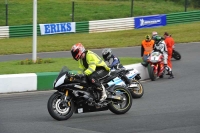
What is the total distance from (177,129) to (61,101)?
247 centimetres

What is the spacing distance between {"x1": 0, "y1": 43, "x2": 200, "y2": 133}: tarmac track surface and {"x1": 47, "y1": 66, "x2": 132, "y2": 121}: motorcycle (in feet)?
0.58

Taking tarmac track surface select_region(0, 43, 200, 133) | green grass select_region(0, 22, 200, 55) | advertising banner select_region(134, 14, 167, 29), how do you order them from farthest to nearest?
advertising banner select_region(134, 14, 167, 29), green grass select_region(0, 22, 200, 55), tarmac track surface select_region(0, 43, 200, 133)

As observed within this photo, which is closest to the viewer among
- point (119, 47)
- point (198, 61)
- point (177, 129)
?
point (177, 129)

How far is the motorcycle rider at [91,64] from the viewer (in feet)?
37.8

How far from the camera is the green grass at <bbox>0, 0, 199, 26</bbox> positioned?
1470 inches

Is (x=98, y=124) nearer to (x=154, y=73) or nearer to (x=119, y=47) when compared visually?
(x=154, y=73)

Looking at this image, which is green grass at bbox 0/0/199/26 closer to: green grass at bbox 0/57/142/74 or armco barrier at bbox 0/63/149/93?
green grass at bbox 0/57/142/74

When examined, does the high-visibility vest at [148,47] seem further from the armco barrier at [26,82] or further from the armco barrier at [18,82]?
the armco barrier at [18,82]

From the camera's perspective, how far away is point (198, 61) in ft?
75.3

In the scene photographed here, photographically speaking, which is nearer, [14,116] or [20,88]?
[14,116]

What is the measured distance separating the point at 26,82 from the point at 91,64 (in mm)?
4405

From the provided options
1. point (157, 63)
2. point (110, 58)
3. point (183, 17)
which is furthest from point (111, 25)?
point (110, 58)

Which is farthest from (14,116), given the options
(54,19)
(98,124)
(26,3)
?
(26,3)

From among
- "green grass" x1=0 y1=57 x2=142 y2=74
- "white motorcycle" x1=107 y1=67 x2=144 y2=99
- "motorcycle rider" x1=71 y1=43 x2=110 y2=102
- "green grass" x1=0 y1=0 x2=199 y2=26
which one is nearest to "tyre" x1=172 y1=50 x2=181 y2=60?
"green grass" x1=0 y1=57 x2=142 y2=74
